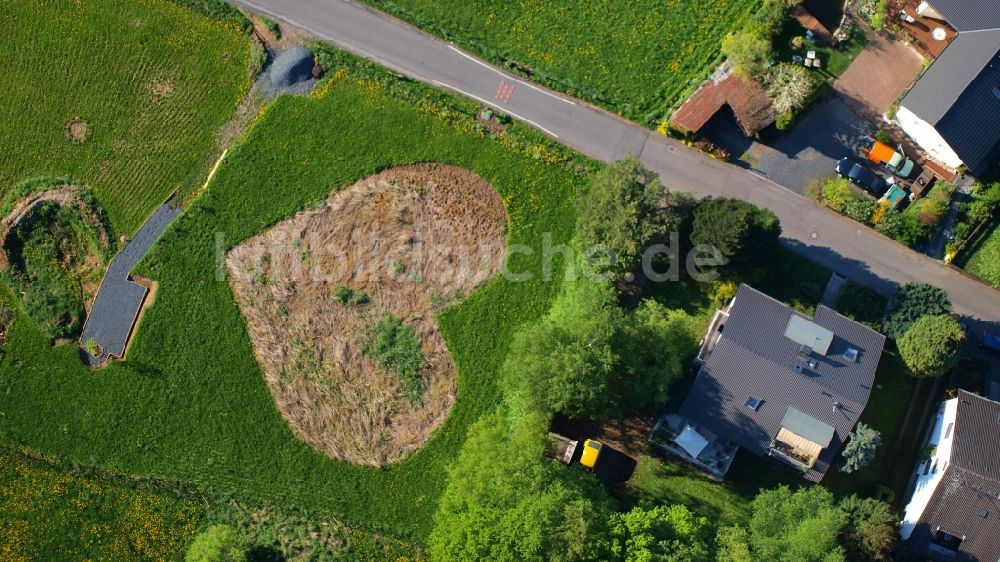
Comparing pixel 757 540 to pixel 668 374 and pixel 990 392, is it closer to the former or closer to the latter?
pixel 668 374

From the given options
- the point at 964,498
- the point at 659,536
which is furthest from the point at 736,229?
the point at 964,498

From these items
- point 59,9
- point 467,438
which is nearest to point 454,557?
point 467,438

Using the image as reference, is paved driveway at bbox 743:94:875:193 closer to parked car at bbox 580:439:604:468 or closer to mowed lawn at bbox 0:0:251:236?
parked car at bbox 580:439:604:468

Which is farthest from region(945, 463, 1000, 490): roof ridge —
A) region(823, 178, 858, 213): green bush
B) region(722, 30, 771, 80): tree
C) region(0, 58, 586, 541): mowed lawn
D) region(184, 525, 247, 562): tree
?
region(184, 525, 247, 562): tree

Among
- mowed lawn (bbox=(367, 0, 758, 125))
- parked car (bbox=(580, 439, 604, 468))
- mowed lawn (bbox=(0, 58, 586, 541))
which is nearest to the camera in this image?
parked car (bbox=(580, 439, 604, 468))

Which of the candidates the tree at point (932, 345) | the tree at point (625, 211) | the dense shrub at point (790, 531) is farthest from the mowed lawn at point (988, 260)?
the tree at point (625, 211)

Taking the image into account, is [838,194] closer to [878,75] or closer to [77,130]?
[878,75]
